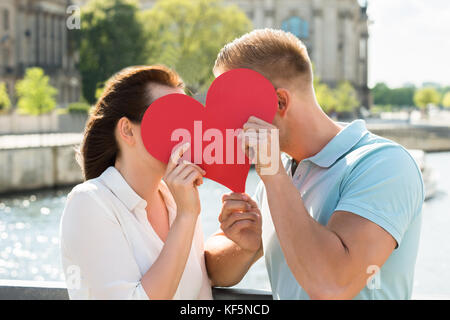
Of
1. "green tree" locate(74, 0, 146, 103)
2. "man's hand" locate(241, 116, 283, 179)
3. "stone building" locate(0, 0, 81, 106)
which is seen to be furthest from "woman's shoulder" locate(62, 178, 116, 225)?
"stone building" locate(0, 0, 81, 106)

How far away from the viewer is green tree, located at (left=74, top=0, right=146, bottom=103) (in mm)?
37344

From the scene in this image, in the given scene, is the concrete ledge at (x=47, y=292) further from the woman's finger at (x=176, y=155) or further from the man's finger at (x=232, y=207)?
the woman's finger at (x=176, y=155)

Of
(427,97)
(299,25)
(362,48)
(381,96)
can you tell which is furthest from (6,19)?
(381,96)

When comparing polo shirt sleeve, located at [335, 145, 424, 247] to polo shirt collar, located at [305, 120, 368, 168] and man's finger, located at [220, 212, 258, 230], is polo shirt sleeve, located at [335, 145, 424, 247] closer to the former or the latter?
polo shirt collar, located at [305, 120, 368, 168]

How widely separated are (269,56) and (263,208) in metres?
0.63

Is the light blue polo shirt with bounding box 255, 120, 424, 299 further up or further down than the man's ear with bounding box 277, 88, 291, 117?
further down

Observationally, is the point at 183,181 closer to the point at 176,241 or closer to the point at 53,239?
the point at 176,241

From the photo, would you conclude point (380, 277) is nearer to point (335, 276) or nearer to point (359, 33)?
point (335, 276)

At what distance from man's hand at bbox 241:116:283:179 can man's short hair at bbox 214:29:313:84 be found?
0.26 metres

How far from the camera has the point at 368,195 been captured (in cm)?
177

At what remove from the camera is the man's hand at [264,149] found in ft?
5.83

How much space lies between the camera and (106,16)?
38031 millimetres

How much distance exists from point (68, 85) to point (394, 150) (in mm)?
51544
